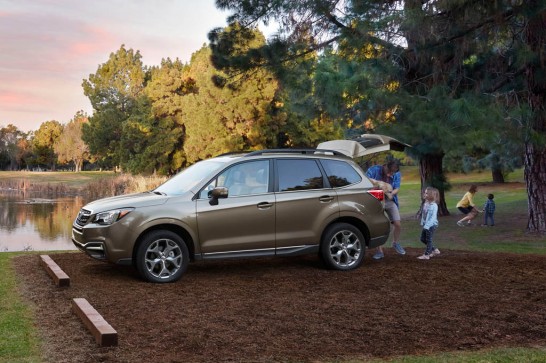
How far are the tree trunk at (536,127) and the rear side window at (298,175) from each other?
7.69 m

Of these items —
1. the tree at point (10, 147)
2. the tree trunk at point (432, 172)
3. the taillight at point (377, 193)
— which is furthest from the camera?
the tree at point (10, 147)

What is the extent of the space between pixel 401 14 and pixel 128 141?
46.7 m

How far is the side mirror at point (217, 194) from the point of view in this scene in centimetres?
977

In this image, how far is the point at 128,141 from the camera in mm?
58844

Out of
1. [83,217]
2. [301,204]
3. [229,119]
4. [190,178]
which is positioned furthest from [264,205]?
[229,119]

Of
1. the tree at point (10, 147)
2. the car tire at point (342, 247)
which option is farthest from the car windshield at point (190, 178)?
the tree at point (10, 147)

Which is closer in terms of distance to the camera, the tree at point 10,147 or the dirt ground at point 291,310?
the dirt ground at point 291,310

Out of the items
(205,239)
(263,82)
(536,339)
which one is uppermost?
(263,82)

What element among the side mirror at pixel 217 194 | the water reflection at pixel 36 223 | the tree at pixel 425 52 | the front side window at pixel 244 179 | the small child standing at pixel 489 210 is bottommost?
the water reflection at pixel 36 223

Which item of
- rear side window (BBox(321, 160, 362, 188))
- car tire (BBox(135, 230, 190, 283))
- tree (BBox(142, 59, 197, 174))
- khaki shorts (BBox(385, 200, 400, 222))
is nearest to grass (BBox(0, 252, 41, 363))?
car tire (BBox(135, 230, 190, 283))

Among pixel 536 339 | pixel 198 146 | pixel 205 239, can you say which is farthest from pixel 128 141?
pixel 536 339

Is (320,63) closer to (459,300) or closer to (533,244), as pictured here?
(533,244)

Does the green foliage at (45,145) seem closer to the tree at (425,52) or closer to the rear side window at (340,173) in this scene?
the tree at (425,52)

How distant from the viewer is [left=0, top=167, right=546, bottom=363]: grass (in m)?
6.27
